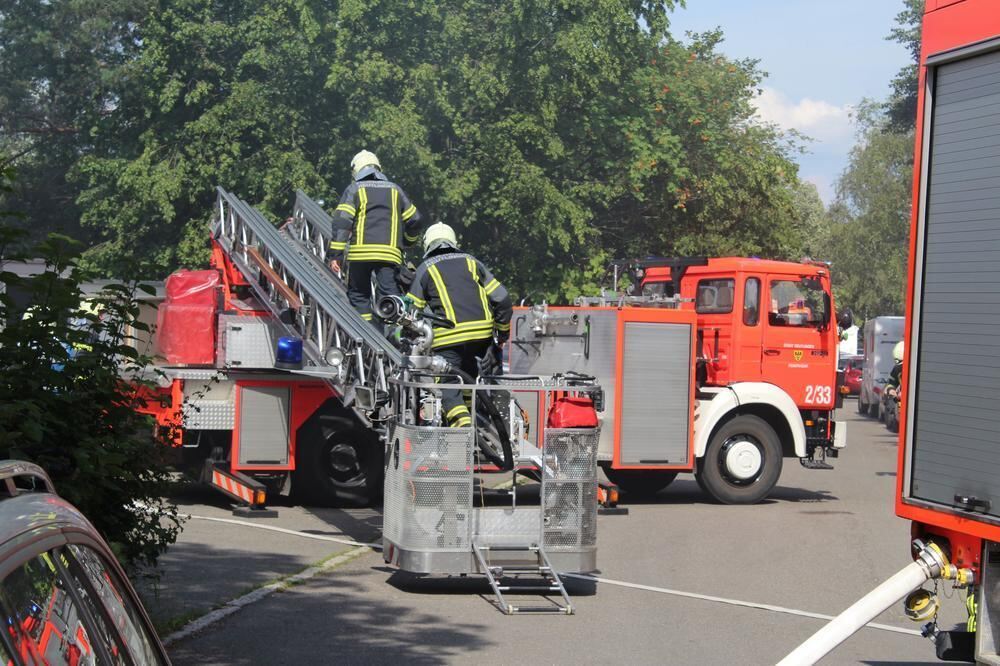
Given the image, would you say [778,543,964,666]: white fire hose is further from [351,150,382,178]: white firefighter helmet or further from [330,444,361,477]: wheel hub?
[330,444,361,477]: wheel hub

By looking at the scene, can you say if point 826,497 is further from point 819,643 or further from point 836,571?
point 819,643

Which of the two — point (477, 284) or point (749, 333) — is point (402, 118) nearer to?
point (749, 333)

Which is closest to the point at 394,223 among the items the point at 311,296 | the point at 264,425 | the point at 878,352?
the point at 311,296

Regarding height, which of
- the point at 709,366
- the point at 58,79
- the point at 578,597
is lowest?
the point at 578,597

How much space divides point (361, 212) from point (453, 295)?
1.89 metres

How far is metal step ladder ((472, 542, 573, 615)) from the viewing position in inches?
339

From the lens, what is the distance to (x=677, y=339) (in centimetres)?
1431

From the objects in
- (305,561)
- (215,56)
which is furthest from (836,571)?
(215,56)

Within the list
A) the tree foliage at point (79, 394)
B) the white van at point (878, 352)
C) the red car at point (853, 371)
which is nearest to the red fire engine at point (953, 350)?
the tree foliage at point (79, 394)

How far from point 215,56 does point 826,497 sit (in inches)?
664

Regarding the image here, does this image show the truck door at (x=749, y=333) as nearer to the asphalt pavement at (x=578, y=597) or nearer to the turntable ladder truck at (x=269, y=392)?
the asphalt pavement at (x=578, y=597)

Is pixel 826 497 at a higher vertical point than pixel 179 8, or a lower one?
lower

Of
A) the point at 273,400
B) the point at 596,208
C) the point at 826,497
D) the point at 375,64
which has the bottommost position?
the point at 826,497

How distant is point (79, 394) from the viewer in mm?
6805
